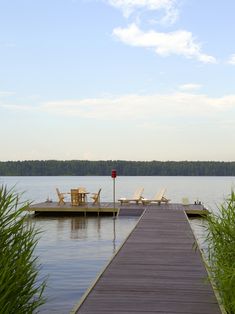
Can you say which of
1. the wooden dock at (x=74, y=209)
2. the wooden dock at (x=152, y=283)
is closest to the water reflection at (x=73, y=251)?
the wooden dock at (x=74, y=209)

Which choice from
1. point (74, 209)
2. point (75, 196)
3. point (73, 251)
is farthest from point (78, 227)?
point (73, 251)

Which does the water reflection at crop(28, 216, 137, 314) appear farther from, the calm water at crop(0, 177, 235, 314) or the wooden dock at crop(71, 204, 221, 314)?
the wooden dock at crop(71, 204, 221, 314)

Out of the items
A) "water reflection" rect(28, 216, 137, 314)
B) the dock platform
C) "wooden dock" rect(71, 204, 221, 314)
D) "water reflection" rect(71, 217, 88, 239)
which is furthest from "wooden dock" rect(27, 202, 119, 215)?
"wooden dock" rect(71, 204, 221, 314)

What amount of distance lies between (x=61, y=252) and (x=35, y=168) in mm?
128911

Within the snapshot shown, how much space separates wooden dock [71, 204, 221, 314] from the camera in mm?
6926

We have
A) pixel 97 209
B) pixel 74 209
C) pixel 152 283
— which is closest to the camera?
pixel 152 283

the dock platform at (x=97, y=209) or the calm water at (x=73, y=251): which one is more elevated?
the dock platform at (x=97, y=209)

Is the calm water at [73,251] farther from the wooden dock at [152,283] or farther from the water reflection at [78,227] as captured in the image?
the wooden dock at [152,283]

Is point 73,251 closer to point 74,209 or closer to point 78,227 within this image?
point 78,227

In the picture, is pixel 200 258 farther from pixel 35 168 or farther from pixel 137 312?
pixel 35 168

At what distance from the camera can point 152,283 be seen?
826 cm

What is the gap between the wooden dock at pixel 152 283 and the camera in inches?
273

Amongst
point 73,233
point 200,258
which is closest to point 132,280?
point 200,258

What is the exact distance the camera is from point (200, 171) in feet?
455
